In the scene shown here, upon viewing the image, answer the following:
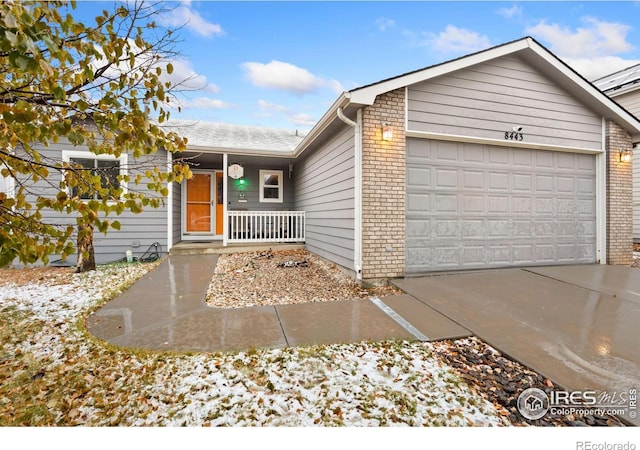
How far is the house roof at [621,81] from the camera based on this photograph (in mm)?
9930

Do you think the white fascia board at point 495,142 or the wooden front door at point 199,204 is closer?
the white fascia board at point 495,142

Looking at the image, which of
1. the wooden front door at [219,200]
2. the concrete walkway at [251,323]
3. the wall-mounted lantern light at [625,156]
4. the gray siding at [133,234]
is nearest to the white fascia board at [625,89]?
the wall-mounted lantern light at [625,156]

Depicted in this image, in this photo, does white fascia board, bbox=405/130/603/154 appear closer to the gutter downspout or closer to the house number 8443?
the house number 8443

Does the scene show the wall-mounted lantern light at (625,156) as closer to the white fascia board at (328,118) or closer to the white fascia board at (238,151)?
the white fascia board at (328,118)

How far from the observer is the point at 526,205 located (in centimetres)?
604

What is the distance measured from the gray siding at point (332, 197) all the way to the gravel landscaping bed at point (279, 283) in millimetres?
422

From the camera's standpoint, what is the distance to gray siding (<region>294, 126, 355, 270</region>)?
547 cm

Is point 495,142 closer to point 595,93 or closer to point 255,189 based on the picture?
point 595,93

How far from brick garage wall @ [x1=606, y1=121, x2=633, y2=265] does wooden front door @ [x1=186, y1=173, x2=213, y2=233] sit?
10.3 metres

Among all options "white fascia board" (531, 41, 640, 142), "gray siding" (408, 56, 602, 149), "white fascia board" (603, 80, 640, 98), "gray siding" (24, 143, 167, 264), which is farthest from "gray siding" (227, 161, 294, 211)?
"white fascia board" (603, 80, 640, 98)

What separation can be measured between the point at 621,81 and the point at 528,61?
9.02 meters

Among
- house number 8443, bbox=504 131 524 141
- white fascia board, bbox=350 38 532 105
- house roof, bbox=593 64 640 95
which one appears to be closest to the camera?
white fascia board, bbox=350 38 532 105

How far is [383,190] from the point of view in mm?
5070
